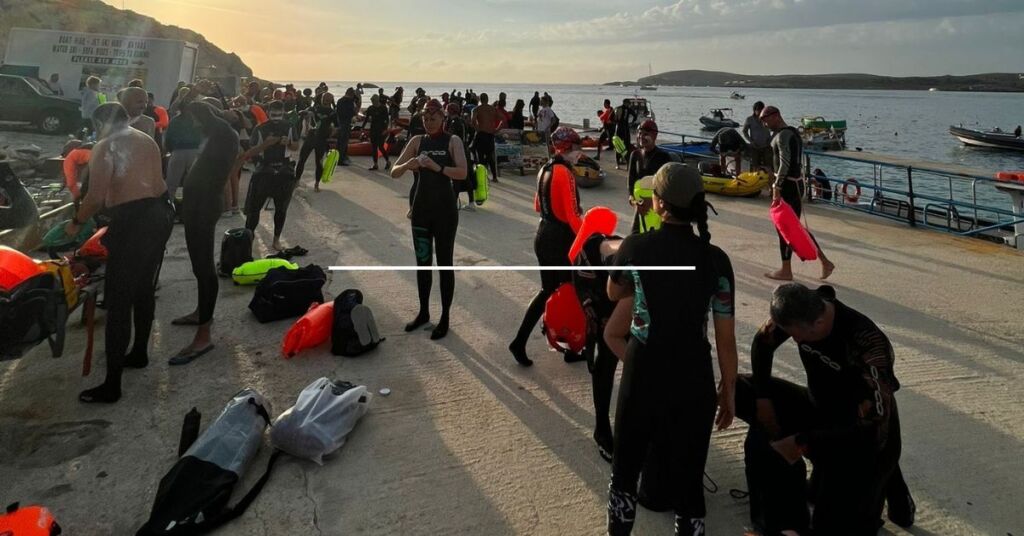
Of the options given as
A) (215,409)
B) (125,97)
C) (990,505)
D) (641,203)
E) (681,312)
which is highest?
(125,97)

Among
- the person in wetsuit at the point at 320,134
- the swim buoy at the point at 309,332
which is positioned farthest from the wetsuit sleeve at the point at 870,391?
the person in wetsuit at the point at 320,134

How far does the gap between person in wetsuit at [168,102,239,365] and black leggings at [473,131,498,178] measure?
8.33 metres

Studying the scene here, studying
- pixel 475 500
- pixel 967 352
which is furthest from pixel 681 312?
pixel 967 352

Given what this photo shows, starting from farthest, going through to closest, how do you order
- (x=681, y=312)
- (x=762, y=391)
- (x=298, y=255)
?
(x=298, y=255) < (x=762, y=391) < (x=681, y=312)

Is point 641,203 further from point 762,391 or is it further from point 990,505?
point 990,505

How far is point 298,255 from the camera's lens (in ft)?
24.5

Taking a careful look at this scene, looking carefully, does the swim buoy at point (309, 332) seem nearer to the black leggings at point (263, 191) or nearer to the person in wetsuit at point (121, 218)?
the person in wetsuit at point (121, 218)

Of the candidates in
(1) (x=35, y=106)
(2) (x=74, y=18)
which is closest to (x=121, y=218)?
(1) (x=35, y=106)

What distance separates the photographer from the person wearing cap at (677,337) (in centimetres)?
234

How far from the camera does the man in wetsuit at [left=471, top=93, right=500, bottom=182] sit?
12430 mm

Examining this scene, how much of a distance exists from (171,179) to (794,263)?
7845mm

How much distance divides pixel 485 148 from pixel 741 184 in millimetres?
5221

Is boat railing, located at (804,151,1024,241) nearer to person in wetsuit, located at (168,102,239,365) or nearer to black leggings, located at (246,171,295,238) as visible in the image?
black leggings, located at (246,171,295,238)

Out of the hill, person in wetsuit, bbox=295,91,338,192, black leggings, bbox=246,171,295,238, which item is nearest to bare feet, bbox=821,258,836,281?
black leggings, bbox=246,171,295,238
